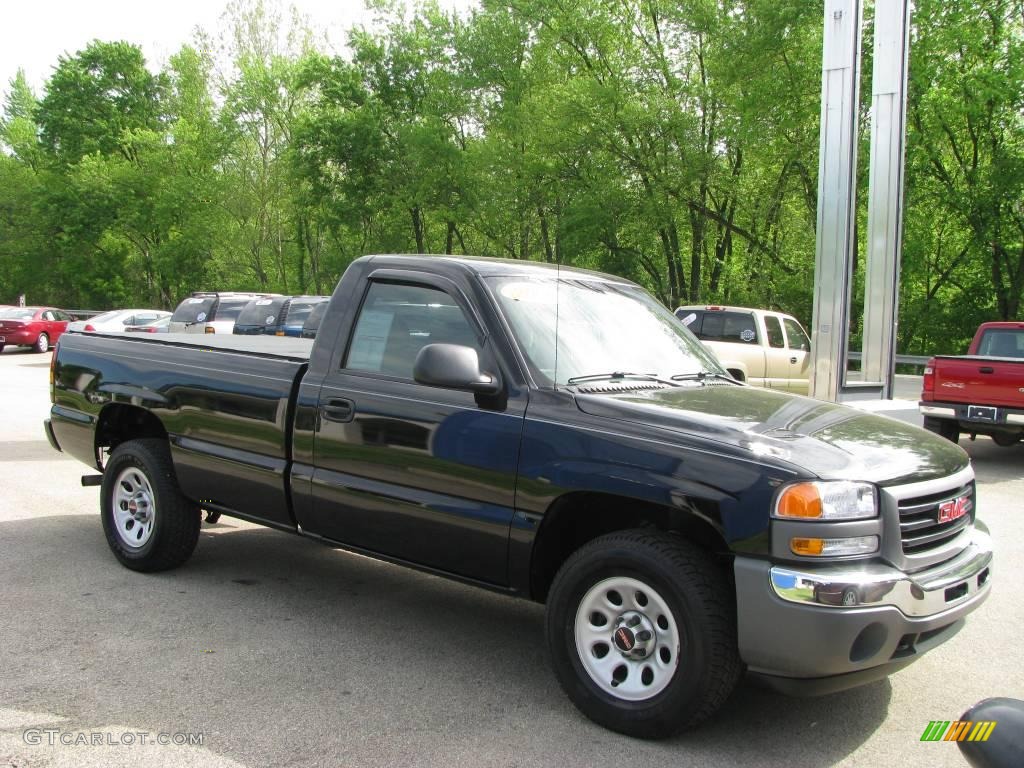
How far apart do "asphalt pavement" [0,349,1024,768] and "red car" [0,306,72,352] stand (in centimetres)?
2873

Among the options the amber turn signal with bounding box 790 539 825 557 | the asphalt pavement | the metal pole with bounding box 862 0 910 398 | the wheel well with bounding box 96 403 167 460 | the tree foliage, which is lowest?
the asphalt pavement

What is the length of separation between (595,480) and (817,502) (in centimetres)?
84

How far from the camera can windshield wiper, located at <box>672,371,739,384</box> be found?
174 inches

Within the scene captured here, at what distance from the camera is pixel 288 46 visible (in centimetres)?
4725

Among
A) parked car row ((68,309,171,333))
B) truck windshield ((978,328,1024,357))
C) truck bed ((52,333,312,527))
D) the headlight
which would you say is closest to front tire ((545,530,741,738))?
the headlight

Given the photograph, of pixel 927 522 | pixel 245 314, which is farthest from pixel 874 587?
pixel 245 314

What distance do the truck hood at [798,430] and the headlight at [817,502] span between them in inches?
1.8

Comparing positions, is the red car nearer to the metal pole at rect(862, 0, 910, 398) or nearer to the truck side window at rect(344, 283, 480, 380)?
the metal pole at rect(862, 0, 910, 398)

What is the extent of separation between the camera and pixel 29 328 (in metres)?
31.6

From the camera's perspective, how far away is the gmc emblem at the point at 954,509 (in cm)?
358

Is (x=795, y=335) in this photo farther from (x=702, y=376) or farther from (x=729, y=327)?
(x=702, y=376)

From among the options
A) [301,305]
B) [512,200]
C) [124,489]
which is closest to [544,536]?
[124,489]

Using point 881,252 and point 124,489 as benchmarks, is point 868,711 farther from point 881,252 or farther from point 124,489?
point 881,252

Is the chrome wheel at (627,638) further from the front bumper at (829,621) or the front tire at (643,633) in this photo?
the front bumper at (829,621)
